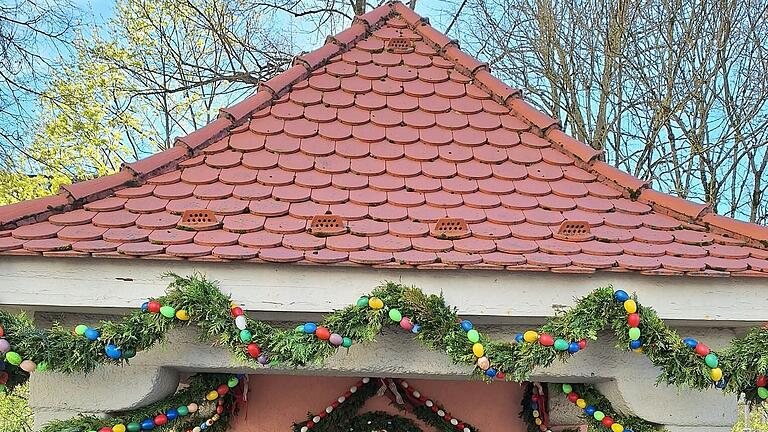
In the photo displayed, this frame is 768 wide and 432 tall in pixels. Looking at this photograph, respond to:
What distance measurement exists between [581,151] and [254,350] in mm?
1478

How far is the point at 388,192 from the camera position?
7.23ft

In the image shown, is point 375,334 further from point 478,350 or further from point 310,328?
point 478,350

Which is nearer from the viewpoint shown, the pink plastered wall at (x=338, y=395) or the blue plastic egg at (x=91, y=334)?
the blue plastic egg at (x=91, y=334)

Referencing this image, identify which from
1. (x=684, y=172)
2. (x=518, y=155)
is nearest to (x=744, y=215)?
(x=684, y=172)

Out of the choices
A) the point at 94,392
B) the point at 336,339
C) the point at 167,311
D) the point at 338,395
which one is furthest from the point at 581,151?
the point at 94,392

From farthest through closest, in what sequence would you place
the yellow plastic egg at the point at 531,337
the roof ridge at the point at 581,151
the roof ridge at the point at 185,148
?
the roof ridge at the point at 581,151 < the roof ridge at the point at 185,148 < the yellow plastic egg at the point at 531,337

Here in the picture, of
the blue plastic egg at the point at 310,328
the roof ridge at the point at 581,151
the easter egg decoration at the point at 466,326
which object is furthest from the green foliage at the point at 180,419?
the roof ridge at the point at 581,151

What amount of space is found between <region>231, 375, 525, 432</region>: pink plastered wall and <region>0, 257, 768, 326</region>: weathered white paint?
99 cm

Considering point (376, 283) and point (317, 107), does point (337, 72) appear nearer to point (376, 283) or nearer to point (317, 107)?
point (317, 107)

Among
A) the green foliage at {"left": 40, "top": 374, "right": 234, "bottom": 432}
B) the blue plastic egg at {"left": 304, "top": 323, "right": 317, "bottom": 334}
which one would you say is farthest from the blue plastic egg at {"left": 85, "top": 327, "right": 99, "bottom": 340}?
the blue plastic egg at {"left": 304, "top": 323, "right": 317, "bottom": 334}

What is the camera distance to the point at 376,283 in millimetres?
1865

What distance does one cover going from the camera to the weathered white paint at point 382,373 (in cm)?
198

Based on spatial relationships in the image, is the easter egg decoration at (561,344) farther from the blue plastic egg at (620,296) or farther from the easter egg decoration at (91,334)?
A: the easter egg decoration at (91,334)

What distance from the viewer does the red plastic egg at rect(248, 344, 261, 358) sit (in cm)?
175
